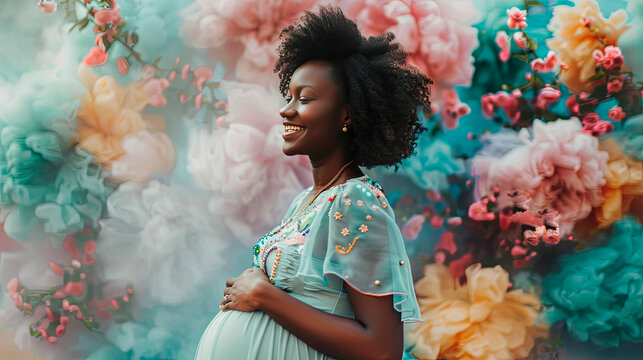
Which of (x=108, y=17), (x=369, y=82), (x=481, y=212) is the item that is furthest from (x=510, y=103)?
(x=108, y=17)

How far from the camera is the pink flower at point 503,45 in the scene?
2.90 metres

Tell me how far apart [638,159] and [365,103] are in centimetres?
168

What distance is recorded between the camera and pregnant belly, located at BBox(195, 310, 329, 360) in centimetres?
145

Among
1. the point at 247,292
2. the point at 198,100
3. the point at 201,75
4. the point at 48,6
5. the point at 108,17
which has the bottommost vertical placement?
the point at 247,292

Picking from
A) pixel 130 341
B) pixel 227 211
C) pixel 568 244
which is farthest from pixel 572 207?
pixel 130 341

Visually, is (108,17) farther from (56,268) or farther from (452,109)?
(452,109)

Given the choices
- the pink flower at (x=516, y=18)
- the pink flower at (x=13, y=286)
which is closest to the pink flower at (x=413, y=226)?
the pink flower at (x=516, y=18)

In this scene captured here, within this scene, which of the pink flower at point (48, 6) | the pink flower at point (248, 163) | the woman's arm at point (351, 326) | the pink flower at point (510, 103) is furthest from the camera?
the pink flower at point (48, 6)

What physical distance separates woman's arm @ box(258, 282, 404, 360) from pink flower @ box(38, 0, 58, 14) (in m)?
2.59

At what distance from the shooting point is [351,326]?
54.3 inches

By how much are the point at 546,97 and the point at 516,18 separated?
379 mm

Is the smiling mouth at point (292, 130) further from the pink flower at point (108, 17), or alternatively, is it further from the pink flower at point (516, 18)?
the pink flower at point (108, 17)

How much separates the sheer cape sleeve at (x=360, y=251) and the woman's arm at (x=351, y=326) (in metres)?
0.03

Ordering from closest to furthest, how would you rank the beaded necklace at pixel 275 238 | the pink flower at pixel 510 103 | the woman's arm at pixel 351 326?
the woman's arm at pixel 351 326 → the beaded necklace at pixel 275 238 → the pink flower at pixel 510 103
